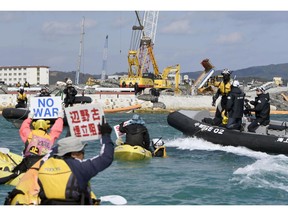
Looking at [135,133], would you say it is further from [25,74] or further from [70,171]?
[25,74]

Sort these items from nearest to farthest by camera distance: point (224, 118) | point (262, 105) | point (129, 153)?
point (129, 153), point (262, 105), point (224, 118)

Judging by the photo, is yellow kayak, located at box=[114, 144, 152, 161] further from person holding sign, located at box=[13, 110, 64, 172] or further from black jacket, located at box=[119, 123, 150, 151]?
person holding sign, located at box=[13, 110, 64, 172]

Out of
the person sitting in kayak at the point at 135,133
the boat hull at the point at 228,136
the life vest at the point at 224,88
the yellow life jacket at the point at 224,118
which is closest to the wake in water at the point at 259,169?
the boat hull at the point at 228,136

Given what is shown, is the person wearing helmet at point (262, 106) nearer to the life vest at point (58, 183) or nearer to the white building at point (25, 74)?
the life vest at point (58, 183)

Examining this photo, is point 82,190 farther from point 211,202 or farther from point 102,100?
point 102,100

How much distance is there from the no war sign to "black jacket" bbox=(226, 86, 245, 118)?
5.53 metres

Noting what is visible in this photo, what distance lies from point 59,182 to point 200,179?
4.95m

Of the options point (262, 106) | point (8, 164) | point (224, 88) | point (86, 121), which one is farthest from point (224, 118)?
point (86, 121)

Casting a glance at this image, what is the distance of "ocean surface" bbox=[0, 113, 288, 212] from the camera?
7.96 meters

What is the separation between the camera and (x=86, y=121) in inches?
201

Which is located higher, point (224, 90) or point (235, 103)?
point (224, 90)

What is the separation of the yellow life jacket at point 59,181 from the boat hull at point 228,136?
8.28 m

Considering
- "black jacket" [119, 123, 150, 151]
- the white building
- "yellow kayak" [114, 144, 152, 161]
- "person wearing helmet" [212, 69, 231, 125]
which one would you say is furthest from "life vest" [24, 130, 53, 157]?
the white building
